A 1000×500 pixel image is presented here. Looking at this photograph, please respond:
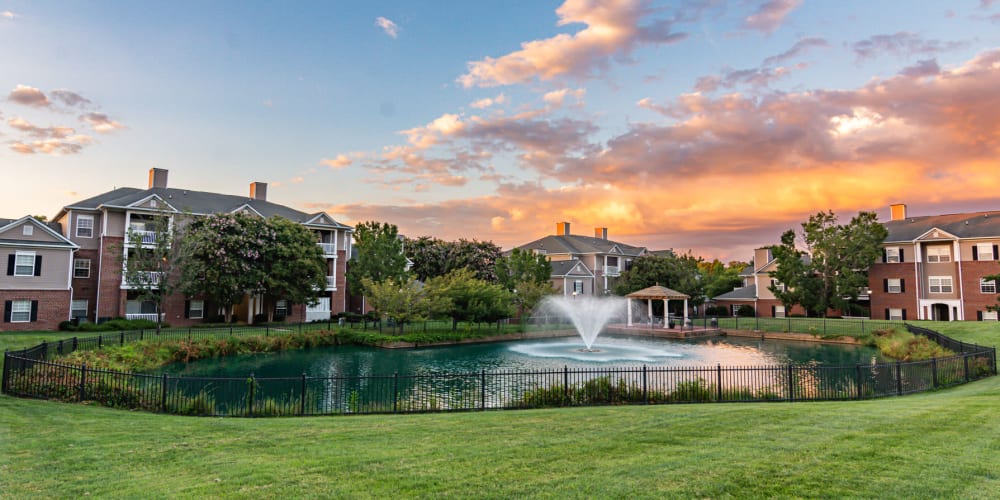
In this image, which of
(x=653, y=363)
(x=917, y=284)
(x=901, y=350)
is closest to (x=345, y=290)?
(x=653, y=363)

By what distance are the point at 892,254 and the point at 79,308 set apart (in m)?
69.9

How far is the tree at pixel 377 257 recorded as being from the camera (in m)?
43.7

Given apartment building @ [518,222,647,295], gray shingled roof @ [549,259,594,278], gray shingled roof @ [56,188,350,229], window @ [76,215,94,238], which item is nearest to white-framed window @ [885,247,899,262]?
apartment building @ [518,222,647,295]

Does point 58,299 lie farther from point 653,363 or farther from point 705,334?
point 705,334

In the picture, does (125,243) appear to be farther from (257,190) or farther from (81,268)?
(257,190)

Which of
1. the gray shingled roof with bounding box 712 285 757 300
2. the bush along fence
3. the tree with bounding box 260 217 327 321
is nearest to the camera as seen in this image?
the bush along fence

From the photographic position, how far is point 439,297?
39.1m

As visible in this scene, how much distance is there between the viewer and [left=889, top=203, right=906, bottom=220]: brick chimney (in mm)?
58191

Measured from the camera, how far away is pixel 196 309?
1667 inches

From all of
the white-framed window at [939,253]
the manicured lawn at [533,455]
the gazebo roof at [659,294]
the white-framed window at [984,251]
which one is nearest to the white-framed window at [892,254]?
the white-framed window at [939,253]

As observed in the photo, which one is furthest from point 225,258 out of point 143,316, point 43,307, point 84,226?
point 84,226

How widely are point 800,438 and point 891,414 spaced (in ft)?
11.5

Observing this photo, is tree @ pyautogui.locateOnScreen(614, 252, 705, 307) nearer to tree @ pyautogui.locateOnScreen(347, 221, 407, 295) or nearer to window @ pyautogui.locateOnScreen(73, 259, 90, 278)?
tree @ pyautogui.locateOnScreen(347, 221, 407, 295)

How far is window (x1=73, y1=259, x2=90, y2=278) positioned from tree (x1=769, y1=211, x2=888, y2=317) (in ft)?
194
